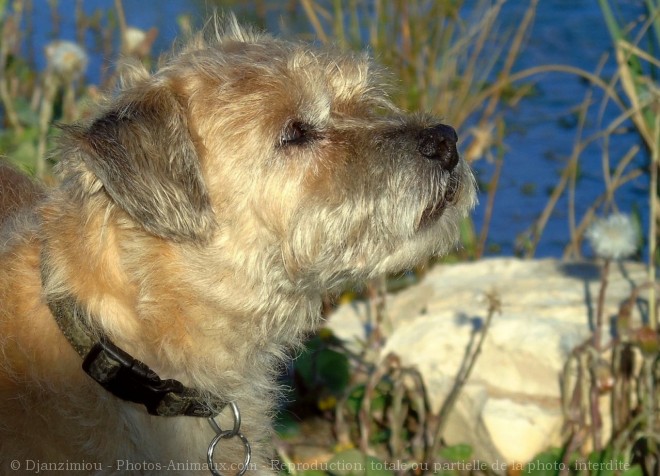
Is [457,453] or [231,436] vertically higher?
[231,436]

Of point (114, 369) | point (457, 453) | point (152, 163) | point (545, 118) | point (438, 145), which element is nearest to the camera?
point (114, 369)

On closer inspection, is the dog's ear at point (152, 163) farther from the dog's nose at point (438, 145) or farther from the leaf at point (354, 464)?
the leaf at point (354, 464)

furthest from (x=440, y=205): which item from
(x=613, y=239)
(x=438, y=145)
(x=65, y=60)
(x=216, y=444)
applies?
(x=65, y=60)

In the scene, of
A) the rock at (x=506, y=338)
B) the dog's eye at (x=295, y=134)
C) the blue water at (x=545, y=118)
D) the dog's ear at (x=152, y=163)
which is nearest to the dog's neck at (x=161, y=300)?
the dog's ear at (x=152, y=163)

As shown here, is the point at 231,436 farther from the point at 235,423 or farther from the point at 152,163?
the point at 152,163

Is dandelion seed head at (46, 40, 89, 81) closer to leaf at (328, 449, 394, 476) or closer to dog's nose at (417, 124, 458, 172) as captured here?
leaf at (328, 449, 394, 476)

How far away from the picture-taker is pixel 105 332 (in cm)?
276

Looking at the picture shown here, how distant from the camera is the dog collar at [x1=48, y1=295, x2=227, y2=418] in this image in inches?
106

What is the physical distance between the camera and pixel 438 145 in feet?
10.2

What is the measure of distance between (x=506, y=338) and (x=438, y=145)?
56.4 inches

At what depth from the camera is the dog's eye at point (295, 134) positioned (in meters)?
3.01

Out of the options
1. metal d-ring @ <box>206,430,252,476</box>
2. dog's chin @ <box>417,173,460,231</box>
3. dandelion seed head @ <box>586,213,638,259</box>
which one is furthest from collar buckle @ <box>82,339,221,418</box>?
dandelion seed head @ <box>586,213,638,259</box>

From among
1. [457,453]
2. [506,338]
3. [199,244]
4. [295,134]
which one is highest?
[295,134]

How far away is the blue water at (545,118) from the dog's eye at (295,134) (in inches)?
92.7
